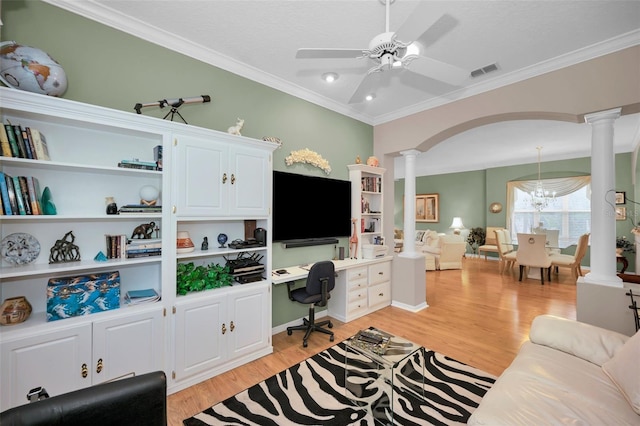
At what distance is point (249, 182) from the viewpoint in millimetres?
2541

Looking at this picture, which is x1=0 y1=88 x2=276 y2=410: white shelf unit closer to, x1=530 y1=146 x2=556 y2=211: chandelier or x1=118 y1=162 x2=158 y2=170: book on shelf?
x1=118 y1=162 x2=158 y2=170: book on shelf

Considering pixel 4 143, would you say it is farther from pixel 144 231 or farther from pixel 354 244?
pixel 354 244

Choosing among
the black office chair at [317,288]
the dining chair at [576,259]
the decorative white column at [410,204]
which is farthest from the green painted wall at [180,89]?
the dining chair at [576,259]

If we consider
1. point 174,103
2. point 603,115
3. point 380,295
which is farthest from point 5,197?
point 603,115

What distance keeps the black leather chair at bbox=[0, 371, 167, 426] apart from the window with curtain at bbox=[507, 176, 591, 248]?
333 inches

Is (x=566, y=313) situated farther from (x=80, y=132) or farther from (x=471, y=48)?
(x=80, y=132)

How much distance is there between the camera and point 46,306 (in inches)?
71.1

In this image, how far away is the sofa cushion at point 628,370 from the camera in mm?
1299

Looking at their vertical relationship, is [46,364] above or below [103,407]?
below

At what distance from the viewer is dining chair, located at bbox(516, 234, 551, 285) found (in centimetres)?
522

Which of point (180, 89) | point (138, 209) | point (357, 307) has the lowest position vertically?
point (357, 307)

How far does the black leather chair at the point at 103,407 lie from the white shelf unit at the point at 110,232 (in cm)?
86

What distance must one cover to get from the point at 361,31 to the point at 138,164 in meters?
2.15

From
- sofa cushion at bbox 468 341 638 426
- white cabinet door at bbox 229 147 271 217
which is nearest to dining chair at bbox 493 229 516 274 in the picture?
sofa cushion at bbox 468 341 638 426
